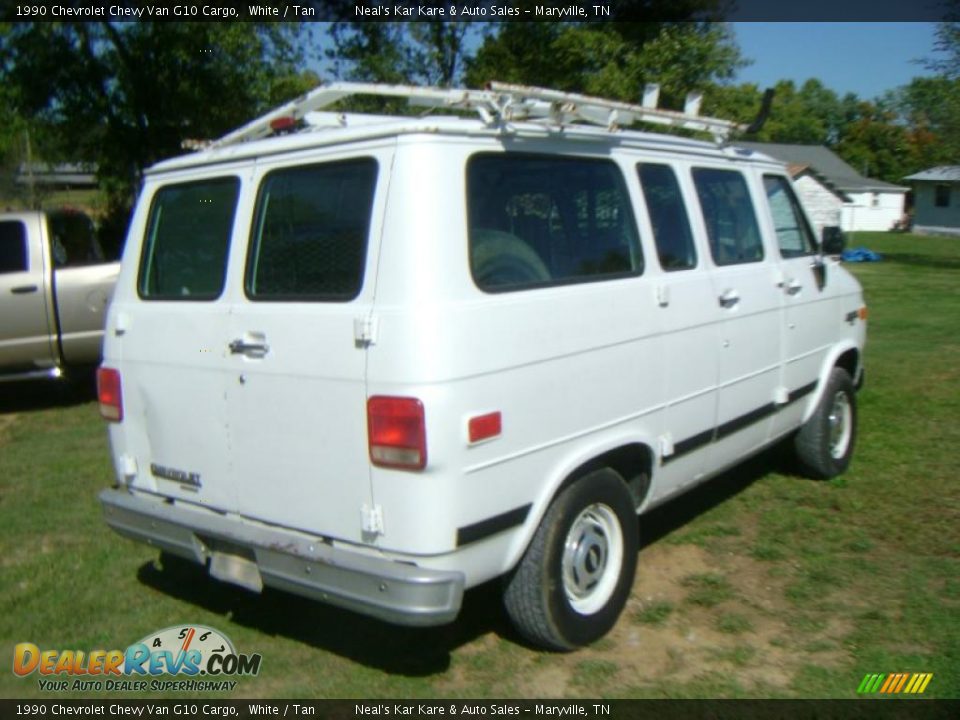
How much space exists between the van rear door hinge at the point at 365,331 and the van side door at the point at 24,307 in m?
6.80

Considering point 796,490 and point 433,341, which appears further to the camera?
point 796,490

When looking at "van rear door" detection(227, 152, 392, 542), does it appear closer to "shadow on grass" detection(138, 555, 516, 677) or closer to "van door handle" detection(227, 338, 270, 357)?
"van door handle" detection(227, 338, 270, 357)

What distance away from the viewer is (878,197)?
5469 cm

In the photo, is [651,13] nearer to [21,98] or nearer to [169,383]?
[21,98]

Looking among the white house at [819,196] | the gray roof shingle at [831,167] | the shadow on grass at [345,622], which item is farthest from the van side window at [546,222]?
the gray roof shingle at [831,167]

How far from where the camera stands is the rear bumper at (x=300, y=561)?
10.8ft

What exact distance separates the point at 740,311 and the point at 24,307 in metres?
7.03

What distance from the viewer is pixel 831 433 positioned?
6.24m

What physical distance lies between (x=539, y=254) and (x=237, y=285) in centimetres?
127

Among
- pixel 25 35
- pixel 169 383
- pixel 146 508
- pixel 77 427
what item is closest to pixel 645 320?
pixel 169 383

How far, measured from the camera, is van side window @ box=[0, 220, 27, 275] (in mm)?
8992

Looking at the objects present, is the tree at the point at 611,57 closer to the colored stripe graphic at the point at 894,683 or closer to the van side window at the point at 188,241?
the van side window at the point at 188,241

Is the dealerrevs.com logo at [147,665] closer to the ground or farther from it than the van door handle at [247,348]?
closer to the ground

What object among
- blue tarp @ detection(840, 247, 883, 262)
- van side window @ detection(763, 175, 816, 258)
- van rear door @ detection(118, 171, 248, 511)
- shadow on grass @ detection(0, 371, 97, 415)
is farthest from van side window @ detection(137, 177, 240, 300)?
blue tarp @ detection(840, 247, 883, 262)
